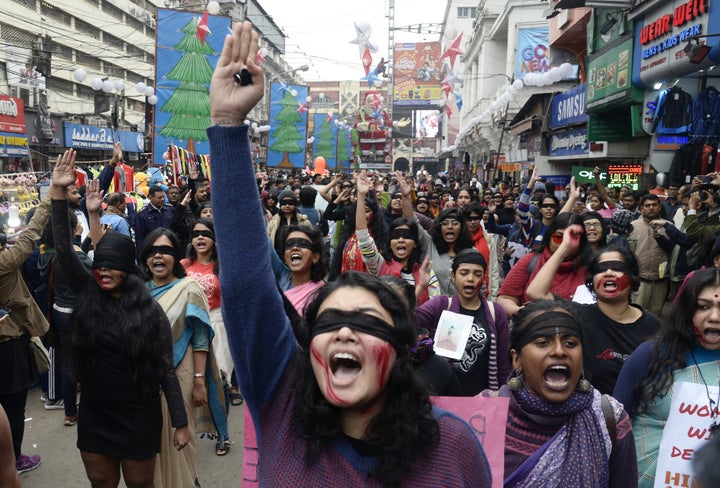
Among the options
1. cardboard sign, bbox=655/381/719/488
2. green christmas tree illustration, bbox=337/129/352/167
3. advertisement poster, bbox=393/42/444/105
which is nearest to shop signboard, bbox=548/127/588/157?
cardboard sign, bbox=655/381/719/488

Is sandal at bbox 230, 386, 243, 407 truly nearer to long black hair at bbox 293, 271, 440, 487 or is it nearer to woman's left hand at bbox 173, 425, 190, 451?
woman's left hand at bbox 173, 425, 190, 451

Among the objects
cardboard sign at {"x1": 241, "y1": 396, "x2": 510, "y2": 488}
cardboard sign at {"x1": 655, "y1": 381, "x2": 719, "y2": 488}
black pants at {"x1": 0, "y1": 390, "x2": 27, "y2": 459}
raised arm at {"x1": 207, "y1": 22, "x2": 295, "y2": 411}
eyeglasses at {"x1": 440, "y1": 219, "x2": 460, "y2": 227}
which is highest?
raised arm at {"x1": 207, "y1": 22, "x2": 295, "y2": 411}

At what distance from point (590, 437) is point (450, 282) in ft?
9.89

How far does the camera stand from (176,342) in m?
3.68

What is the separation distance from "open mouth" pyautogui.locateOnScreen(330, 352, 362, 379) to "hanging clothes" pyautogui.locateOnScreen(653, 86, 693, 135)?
1077 cm

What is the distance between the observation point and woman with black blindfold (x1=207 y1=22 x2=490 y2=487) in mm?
1315

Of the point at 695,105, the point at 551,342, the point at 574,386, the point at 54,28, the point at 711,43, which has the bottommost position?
the point at 574,386

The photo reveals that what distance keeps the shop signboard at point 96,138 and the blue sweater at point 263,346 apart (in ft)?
101

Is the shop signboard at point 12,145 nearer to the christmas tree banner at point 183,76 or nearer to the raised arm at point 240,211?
the christmas tree banner at point 183,76

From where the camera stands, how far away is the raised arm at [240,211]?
51.7 inches

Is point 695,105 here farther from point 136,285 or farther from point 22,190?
point 22,190

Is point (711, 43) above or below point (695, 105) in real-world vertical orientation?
above

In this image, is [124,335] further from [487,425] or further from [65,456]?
[65,456]

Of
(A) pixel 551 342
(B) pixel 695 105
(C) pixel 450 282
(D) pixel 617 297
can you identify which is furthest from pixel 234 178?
(B) pixel 695 105
